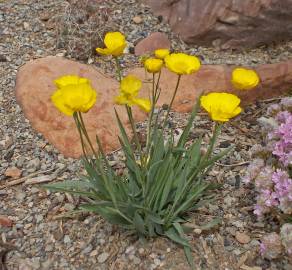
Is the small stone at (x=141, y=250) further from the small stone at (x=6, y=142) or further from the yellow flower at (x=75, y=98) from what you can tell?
the small stone at (x=6, y=142)

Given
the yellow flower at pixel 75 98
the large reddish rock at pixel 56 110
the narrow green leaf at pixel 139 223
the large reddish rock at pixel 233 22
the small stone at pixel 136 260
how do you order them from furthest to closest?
the large reddish rock at pixel 233 22 < the large reddish rock at pixel 56 110 < the small stone at pixel 136 260 < the narrow green leaf at pixel 139 223 < the yellow flower at pixel 75 98

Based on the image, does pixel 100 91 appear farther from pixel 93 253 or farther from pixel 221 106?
pixel 221 106

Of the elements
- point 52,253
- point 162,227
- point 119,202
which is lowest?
point 52,253

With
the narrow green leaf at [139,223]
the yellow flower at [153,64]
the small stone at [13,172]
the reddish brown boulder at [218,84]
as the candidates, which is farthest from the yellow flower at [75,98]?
the reddish brown boulder at [218,84]

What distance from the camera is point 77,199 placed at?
2.67 m

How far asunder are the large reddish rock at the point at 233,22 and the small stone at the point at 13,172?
1595 mm

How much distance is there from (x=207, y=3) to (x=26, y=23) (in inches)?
51.2

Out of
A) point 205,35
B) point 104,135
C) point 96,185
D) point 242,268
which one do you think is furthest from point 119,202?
point 205,35

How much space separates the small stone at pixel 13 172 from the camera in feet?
9.39

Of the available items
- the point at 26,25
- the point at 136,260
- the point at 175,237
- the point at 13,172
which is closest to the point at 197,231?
the point at 175,237

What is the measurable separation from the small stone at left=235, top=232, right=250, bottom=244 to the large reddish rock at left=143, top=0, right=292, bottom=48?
1716 millimetres

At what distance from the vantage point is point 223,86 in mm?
3410

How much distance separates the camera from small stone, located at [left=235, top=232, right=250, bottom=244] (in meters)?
2.44

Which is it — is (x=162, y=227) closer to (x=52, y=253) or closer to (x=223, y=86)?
(x=52, y=253)
